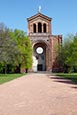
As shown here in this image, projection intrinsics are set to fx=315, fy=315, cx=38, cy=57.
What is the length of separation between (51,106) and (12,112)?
2.63 m

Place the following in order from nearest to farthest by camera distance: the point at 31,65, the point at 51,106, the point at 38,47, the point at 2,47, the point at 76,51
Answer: the point at 51,106, the point at 76,51, the point at 2,47, the point at 31,65, the point at 38,47

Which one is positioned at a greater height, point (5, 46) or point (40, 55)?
point (5, 46)

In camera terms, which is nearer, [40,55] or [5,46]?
[5,46]

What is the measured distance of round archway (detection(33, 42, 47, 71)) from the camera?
96.9 metres

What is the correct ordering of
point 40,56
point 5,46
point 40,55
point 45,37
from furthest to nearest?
point 40,56 < point 40,55 < point 45,37 < point 5,46

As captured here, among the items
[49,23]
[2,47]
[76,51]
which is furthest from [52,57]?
[76,51]

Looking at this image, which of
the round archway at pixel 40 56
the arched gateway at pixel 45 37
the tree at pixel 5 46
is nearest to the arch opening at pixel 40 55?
the round archway at pixel 40 56

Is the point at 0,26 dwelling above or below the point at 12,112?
above

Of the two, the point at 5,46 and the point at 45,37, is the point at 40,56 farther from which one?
the point at 5,46

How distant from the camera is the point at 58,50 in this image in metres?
90.6

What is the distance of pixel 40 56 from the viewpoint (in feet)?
322

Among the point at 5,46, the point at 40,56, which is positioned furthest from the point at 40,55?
the point at 5,46

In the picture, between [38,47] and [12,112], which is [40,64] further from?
[12,112]

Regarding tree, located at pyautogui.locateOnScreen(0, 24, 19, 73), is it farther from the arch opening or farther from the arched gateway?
the arch opening
